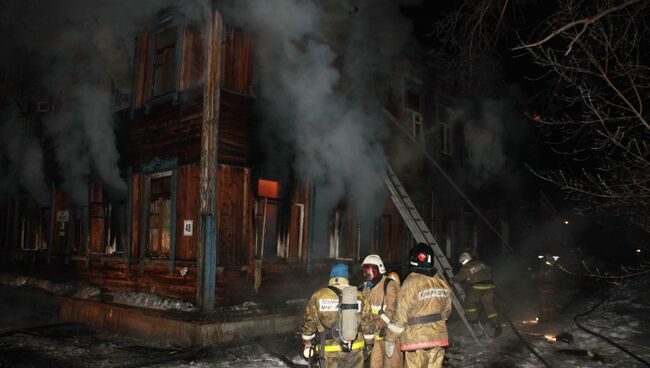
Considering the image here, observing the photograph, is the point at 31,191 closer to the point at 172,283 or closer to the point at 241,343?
the point at 172,283

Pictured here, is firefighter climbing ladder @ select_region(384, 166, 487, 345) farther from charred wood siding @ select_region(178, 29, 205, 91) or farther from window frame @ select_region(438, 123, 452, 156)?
window frame @ select_region(438, 123, 452, 156)


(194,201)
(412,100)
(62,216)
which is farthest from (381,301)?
(62,216)

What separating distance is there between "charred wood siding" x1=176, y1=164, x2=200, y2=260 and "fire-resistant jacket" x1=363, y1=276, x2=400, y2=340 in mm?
4402

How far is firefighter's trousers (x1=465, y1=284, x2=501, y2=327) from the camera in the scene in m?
9.34

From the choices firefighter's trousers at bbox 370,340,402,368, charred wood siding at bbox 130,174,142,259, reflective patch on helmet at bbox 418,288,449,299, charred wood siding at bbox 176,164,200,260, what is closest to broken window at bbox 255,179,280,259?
charred wood siding at bbox 176,164,200,260

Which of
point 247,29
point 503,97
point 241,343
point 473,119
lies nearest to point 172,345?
point 241,343

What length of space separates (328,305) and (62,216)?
10257 millimetres

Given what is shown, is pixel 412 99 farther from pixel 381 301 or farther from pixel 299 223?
pixel 381 301

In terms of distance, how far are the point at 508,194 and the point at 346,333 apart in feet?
50.3

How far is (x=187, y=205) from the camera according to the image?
9477 millimetres

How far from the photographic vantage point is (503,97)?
17453mm

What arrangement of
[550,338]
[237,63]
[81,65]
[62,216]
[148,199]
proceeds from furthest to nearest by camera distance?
1. [62,216]
2. [81,65]
3. [148,199]
4. [237,63]
5. [550,338]

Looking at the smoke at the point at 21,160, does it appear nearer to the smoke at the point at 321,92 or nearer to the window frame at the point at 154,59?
the window frame at the point at 154,59

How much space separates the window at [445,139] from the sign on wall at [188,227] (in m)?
9.37
